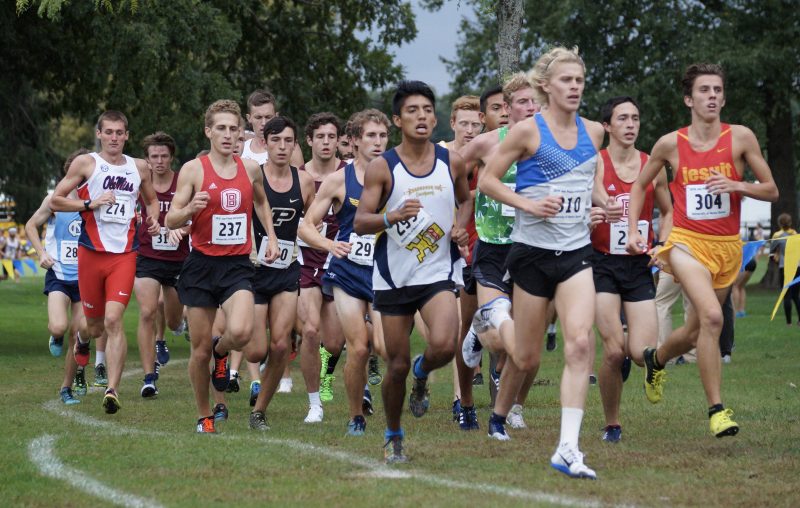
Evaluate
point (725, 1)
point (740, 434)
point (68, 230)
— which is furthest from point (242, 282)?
point (725, 1)

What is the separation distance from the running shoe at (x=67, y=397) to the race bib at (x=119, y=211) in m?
1.63

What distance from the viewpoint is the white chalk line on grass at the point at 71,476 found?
21.9ft

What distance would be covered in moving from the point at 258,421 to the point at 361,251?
57.3 inches

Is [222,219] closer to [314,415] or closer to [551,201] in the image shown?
[314,415]

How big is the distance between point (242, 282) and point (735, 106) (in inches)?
1074

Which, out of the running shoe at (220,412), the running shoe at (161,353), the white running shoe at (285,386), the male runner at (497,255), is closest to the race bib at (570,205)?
the male runner at (497,255)

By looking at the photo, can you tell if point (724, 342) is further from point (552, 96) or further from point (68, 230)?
point (552, 96)

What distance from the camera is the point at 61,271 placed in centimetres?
1327

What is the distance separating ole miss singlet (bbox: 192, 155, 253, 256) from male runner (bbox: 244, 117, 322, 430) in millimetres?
627

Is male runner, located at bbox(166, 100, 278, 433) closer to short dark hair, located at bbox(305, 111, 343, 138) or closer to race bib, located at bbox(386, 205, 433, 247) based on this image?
short dark hair, located at bbox(305, 111, 343, 138)

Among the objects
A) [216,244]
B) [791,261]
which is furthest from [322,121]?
[791,261]

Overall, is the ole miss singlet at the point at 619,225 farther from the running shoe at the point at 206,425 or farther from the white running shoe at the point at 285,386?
the white running shoe at the point at 285,386

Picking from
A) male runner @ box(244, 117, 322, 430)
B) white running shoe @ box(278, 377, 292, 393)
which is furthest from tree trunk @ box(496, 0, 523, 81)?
white running shoe @ box(278, 377, 292, 393)

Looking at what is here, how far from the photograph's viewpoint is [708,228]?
343 inches
